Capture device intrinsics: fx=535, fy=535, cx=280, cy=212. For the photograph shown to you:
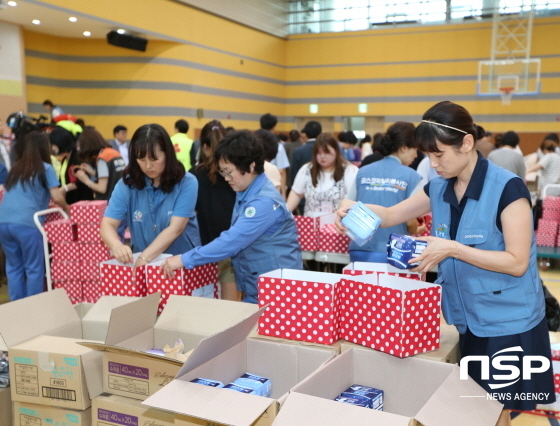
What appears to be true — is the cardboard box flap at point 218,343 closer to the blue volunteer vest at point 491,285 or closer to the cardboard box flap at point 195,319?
the cardboard box flap at point 195,319

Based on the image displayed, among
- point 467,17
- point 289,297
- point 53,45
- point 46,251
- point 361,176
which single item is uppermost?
point 467,17

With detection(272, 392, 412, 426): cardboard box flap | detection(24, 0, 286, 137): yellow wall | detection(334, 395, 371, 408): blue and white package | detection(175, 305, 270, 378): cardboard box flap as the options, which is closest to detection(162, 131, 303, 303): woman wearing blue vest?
detection(175, 305, 270, 378): cardboard box flap

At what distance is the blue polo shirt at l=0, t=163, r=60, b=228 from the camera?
438 cm

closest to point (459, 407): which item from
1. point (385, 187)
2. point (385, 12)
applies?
point (385, 187)

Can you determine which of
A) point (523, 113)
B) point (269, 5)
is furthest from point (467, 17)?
point (269, 5)

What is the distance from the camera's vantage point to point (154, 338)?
229 centimetres

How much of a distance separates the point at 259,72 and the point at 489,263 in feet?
51.1

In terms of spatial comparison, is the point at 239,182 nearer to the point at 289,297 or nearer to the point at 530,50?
the point at 289,297

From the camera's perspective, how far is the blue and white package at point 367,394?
1778 millimetres

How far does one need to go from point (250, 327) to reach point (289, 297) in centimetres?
18

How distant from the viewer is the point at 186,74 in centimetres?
1309

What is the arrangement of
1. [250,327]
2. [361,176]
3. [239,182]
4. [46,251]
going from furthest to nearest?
[46,251]
[361,176]
[239,182]
[250,327]

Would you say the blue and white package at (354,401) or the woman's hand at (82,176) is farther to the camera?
the woman's hand at (82,176)

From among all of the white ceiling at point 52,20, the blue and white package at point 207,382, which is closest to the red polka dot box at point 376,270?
the blue and white package at point 207,382
